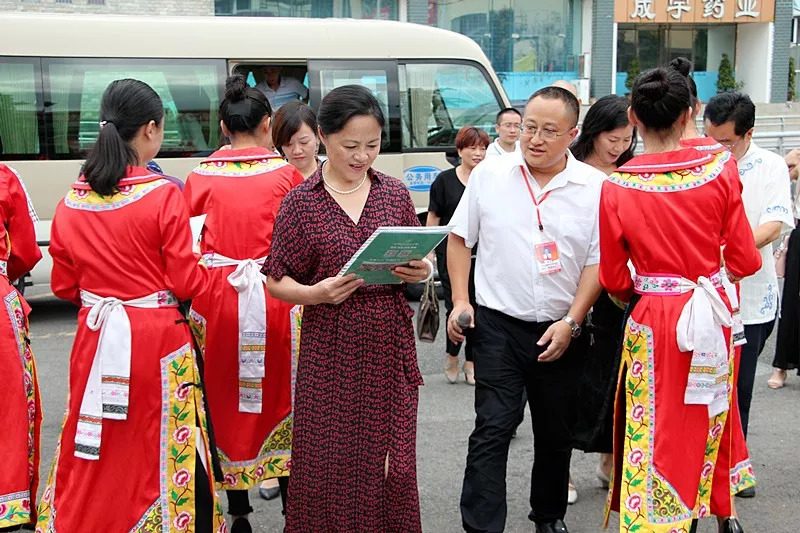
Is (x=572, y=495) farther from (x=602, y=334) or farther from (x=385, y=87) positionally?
(x=385, y=87)

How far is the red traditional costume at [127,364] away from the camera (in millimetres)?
3238

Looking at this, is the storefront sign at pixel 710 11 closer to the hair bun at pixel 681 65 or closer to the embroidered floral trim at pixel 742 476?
the hair bun at pixel 681 65

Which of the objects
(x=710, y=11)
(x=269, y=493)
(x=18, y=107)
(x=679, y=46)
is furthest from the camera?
(x=679, y=46)

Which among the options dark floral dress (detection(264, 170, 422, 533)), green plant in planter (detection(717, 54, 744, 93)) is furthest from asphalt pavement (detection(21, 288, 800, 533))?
green plant in planter (detection(717, 54, 744, 93))

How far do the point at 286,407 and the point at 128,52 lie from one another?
617 cm

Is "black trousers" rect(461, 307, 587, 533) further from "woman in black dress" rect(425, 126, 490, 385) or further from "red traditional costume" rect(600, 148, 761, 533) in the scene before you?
"woman in black dress" rect(425, 126, 490, 385)

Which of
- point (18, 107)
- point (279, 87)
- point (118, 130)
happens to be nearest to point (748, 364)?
point (118, 130)

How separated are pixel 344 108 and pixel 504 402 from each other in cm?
135

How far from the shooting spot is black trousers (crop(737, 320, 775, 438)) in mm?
4258

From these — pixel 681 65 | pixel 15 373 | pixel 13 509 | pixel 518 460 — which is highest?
pixel 681 65

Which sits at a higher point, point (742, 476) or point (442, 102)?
point (442, 102)

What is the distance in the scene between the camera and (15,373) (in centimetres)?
376

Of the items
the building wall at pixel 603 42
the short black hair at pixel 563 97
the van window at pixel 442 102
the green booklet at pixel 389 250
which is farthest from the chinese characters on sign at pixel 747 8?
the green booklet at pixel 389 250

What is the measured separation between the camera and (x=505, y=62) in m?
26.0
